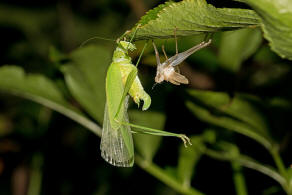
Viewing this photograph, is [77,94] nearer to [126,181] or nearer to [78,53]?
[78,53]

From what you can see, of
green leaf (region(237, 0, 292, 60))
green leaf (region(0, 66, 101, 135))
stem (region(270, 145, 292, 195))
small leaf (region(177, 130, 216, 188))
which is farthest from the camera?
green leaf (region(0, 66, 101, 135))

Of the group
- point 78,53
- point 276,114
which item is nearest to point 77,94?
point 78,53

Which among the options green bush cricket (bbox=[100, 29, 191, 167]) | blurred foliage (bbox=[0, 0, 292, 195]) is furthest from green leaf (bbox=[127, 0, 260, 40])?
green bush cricket (bbox=[100, 29, 191, 167])

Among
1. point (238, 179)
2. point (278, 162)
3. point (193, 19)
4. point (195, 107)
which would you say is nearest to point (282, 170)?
point (278, 162)

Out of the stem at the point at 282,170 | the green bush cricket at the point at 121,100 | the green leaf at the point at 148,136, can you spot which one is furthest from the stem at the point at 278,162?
the green leaf at the point at 148,136

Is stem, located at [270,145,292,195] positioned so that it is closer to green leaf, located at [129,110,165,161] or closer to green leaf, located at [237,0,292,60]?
green leaf, located at [129,110,165,161]

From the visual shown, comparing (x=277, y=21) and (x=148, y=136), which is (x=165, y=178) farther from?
(x=277, y=21)

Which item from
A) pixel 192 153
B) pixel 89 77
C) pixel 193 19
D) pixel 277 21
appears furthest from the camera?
pixel 89 77
